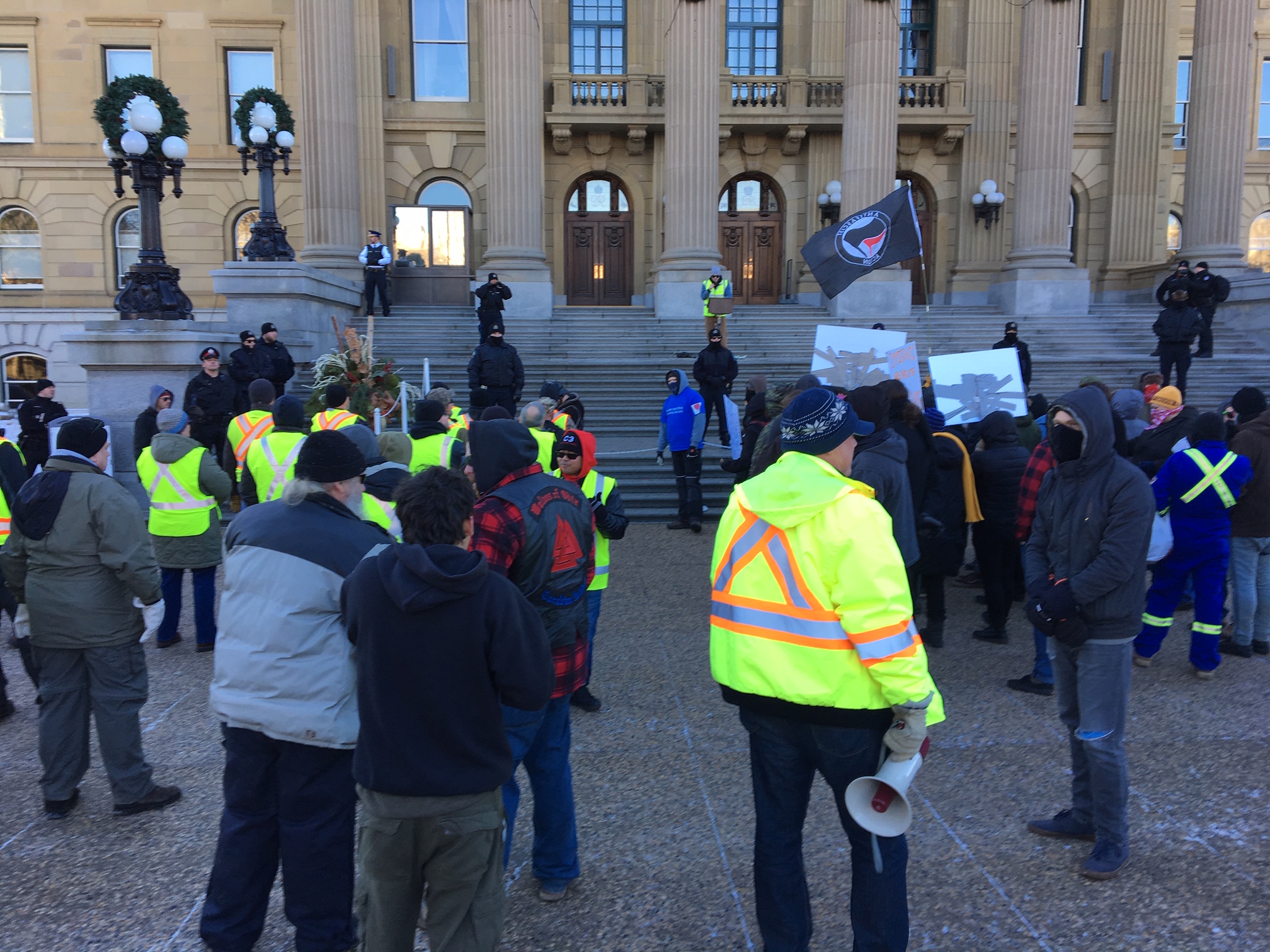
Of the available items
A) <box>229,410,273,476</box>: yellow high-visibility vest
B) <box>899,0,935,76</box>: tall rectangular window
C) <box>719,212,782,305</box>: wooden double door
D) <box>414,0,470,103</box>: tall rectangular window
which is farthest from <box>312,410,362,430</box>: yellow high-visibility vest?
<box>899,0,935,76</box>: tall rectangular window

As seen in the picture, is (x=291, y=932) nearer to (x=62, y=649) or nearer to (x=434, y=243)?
(x=62, y=649)

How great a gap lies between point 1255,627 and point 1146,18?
2581 cm

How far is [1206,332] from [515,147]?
1468 centimetres

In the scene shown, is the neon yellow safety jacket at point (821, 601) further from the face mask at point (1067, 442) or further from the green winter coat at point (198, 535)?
the green winter coat at point (198, 535)

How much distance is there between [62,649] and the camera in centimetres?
466

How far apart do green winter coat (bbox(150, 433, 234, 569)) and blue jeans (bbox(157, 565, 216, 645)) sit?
0.10 metres

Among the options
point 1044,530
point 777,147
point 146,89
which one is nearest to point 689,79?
point 777,147

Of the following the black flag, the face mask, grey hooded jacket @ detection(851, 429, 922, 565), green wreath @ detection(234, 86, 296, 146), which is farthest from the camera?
green wreath @ detection(234, 86, 296, 146)

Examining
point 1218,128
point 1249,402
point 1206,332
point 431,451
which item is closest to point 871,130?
point 1218,128

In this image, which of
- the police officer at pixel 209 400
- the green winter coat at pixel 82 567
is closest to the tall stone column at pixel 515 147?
the police officer at pixel 209 400

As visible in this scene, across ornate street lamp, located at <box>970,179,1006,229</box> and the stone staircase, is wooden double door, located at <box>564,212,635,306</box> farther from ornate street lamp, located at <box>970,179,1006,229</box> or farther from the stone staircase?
ornate street lamp, located at <box>970,179,1006,229</box>

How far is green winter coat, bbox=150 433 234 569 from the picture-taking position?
7.09 metres

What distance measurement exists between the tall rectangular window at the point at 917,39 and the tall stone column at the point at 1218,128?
7.14 meters

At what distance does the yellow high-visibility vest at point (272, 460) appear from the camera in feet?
22.1
